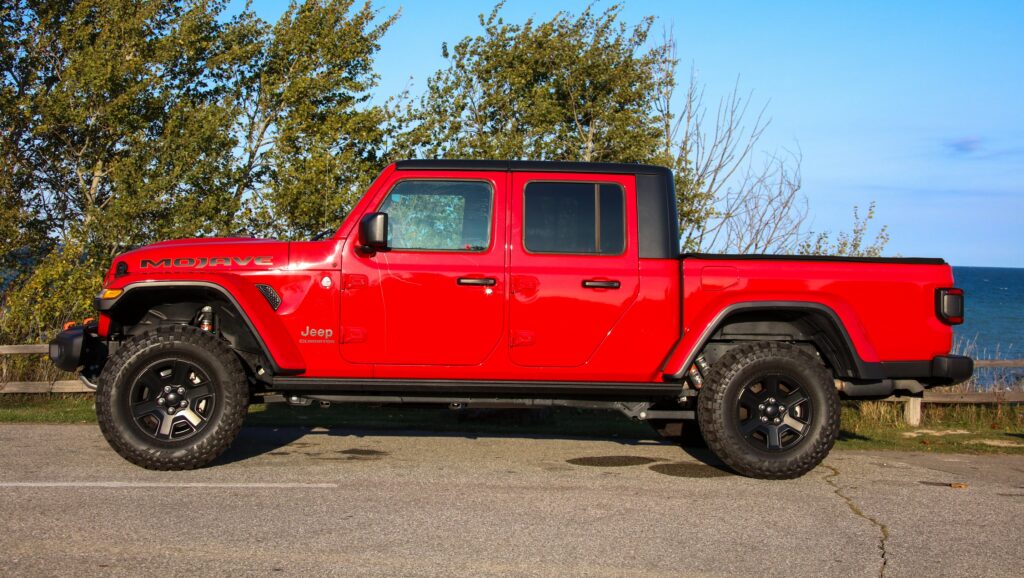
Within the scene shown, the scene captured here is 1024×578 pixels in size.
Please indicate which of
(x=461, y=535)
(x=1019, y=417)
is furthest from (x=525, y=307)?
(x=1019, y=417)

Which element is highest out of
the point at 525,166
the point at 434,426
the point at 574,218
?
the point at 525,166

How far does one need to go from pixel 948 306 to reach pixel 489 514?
3.65 meters

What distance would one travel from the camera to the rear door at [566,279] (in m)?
6.53

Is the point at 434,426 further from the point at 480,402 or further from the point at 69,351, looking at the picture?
the point at 69,351

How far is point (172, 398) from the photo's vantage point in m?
6.45

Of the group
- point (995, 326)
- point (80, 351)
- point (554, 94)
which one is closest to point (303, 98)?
point (554, 94)

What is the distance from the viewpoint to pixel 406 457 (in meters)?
7.03

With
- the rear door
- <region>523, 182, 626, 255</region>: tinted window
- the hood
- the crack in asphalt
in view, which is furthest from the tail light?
the hood

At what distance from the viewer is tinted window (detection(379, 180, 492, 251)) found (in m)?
6.64

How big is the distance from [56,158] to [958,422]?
19881 millimetres

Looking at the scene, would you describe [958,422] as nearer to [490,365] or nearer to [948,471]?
[948,471]

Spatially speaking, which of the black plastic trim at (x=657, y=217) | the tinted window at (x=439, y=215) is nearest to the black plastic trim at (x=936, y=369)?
the black plastic trim at (x=657, y=217)

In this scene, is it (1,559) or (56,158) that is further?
(56,158)

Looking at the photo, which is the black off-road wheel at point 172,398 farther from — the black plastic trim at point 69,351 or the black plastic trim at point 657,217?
the black plastic trim at point 657,217
